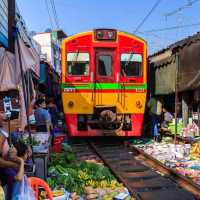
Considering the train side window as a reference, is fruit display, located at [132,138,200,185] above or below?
below

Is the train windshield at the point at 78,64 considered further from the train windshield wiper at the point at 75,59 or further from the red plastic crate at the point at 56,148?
the red plastic crate at the point at 56,148

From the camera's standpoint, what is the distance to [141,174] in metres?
8.66

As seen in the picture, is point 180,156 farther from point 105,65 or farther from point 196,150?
point 105,65

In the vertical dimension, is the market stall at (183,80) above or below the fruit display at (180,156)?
above

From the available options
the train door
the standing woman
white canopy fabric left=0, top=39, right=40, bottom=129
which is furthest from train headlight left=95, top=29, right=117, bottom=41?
white canopy fabric left=0, top=39, right=40, bottom=129

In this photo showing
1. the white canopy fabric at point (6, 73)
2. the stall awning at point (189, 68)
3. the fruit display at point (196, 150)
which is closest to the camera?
the white canopy fabric at point (6, 73)

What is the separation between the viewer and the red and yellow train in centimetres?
1291

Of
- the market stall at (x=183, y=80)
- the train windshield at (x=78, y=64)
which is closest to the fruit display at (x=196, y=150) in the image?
the market stall at (x=183, y=80)

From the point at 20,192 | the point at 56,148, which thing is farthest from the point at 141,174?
the point at 20,192

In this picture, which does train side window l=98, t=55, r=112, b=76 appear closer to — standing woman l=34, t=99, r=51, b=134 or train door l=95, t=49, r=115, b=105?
train door l=95, t=49, r=115, b=105

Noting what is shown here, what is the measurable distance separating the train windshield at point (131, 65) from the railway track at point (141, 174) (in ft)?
7.41

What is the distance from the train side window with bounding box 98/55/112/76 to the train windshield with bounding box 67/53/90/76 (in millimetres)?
382

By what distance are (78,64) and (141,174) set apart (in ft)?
17.8

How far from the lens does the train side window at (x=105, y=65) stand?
43.0 ft
